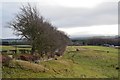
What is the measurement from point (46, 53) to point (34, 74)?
67.1ft

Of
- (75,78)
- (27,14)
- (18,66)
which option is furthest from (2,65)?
(27,14)

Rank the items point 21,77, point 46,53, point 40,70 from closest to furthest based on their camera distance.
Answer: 1. point 21,77
2. point 40,70
3. point 46,53

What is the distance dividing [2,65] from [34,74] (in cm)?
439

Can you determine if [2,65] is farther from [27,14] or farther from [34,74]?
[27,14]

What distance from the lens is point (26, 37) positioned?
52844mm

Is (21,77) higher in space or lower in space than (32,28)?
lower

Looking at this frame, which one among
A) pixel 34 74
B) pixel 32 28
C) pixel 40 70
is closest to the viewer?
pixel 34 74

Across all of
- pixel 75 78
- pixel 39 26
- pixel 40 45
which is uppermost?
pixel 39 26

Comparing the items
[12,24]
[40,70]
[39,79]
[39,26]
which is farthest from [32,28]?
[39,79]

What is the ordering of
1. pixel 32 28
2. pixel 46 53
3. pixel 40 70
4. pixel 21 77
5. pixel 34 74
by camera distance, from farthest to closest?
pixel 46 53 < pixel 32 28 < pixel 40 70 < pixel 34 74 < pixel 21 77

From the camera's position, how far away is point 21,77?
105 ft

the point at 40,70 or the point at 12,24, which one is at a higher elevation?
the point at 12,24

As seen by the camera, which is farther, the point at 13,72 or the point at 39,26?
the point at 39,26

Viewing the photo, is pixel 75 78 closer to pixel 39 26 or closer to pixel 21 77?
pixel 21 77
